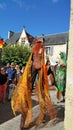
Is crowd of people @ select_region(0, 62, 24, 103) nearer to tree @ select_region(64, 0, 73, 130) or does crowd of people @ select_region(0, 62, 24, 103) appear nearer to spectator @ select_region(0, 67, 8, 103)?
spectator @ select_region(0, 67, 8, 103)

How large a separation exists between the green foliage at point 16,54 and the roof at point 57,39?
3.69 metres

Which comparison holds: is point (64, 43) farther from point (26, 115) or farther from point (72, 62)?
point (72, 62)

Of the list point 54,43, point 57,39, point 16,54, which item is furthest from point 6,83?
point 57,39

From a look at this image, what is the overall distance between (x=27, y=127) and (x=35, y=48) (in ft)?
5.85

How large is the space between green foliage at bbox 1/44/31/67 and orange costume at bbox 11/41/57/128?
3213 centimetres

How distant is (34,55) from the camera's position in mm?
6609

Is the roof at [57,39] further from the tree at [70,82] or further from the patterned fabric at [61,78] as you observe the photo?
the tree at [70,82]

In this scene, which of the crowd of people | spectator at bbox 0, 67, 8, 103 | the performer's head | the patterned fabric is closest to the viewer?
the performer's head

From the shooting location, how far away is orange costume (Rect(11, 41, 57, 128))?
6.32 meters

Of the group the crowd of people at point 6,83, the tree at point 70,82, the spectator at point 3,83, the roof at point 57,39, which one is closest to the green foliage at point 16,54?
the roof at point 57,39

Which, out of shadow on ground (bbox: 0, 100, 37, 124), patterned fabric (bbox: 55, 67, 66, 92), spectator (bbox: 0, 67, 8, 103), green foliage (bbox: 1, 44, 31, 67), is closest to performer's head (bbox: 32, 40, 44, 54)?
shadow on ground (bbox: 0, 100, 37, 124)

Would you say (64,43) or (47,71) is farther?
(64,43)

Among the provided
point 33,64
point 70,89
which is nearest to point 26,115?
point 33,64

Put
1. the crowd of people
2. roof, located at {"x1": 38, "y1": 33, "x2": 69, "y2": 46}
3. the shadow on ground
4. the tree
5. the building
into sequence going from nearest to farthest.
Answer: the tree
the shadow on ground
the crowd of people
the building
roof, located at {"x1": 38, "y1": 33, "x2": 69, "y2": 46}
